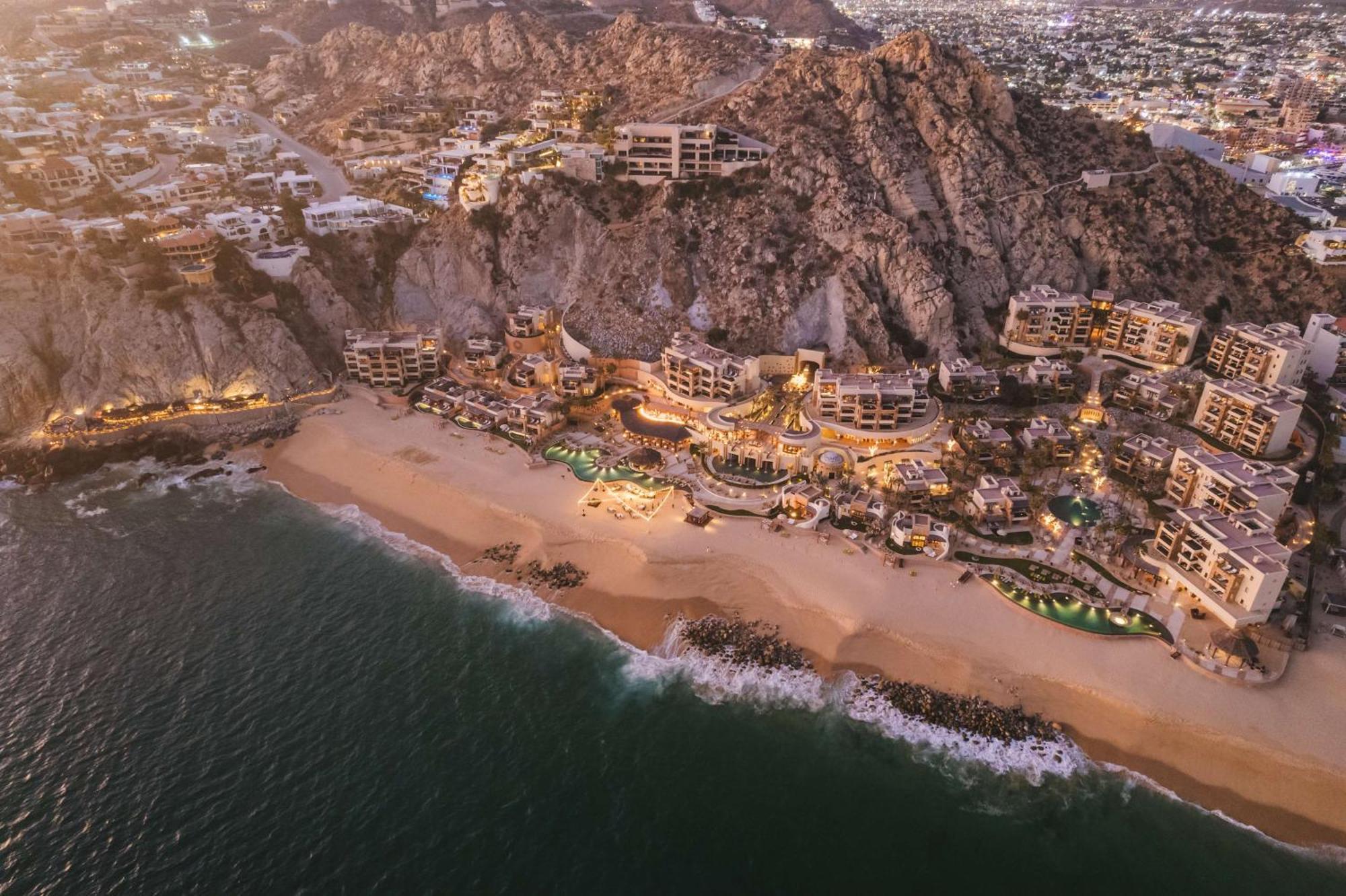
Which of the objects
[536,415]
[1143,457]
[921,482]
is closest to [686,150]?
[536,415]

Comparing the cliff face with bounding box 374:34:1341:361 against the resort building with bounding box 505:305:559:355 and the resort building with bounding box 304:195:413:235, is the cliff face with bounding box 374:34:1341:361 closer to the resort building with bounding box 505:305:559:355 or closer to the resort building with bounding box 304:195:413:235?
the resort building with bounding box 505:305:559:355

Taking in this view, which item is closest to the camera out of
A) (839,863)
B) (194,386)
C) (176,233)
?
(839,863)

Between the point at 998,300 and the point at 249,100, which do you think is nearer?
the point at 998,300

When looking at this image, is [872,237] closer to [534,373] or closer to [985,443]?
[985,443]

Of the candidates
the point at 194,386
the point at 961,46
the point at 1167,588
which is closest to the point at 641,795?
the point at 1167,588

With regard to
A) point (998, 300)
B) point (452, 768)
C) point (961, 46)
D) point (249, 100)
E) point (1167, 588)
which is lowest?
point (452, 768)

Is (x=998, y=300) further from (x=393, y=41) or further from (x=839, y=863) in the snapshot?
(x=393, y=41)

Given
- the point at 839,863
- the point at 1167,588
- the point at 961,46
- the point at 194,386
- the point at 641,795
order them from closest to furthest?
the point at 839,863 < the point at 641,795 < the point at 1167,588 < the point at 194,386 < the point at 961,46
